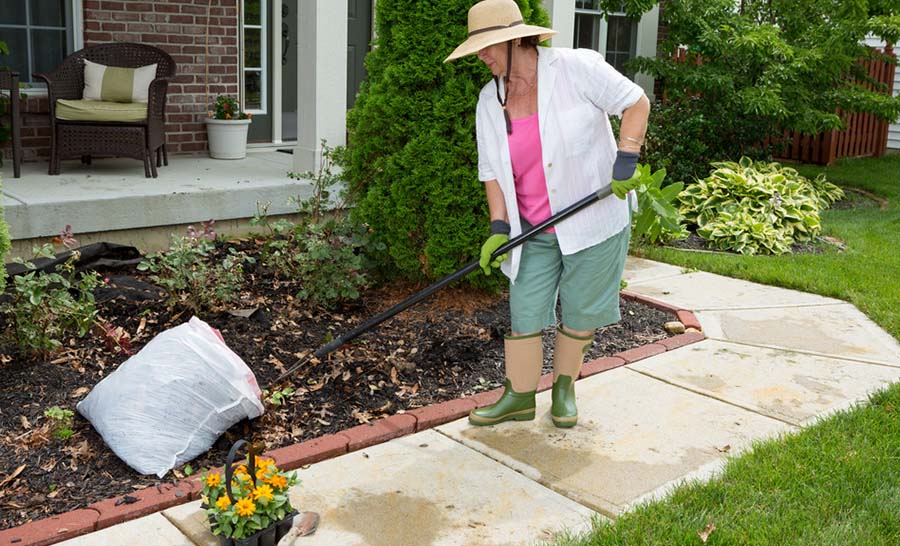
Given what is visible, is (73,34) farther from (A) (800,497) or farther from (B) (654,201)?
(A) (800,497)

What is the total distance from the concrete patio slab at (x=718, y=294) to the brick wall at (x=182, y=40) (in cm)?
449

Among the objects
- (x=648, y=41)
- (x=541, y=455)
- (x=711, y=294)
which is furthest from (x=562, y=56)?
(x=648, y=41)

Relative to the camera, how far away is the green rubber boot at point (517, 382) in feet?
12.8

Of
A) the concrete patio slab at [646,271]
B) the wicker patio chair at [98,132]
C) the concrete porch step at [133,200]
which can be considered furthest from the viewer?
the wicker patio chair at [98,132]

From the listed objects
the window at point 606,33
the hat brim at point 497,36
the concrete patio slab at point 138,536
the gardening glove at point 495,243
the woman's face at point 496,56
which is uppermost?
the window at point 606,33

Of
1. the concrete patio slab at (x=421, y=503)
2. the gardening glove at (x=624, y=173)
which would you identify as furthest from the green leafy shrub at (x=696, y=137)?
the concrete patio slab at (x=421, y=503)

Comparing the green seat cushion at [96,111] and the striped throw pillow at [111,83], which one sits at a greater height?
the striped throw pillow at [111,83]

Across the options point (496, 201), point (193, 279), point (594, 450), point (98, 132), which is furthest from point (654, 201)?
point (98, 132)

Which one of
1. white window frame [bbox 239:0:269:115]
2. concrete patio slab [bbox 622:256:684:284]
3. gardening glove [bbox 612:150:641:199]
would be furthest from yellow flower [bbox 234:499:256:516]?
white window frame [bbox 239:0:269:115]

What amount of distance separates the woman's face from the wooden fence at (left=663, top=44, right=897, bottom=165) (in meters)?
9.81

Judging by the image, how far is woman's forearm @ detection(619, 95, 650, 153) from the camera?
354cm

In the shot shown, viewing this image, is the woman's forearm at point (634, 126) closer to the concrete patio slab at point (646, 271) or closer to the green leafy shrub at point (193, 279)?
the green leafy shrub at point (193, 279)

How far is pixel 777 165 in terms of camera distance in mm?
9406

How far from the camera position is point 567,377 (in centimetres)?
396
